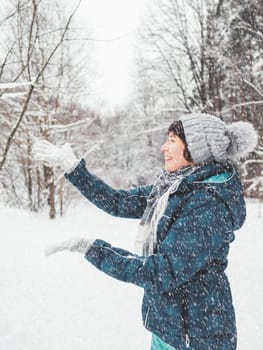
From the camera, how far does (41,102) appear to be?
46.2 ft

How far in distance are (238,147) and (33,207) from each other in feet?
49.3

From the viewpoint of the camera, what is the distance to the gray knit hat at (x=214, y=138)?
170cm

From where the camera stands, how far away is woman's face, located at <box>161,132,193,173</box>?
5.91 feet

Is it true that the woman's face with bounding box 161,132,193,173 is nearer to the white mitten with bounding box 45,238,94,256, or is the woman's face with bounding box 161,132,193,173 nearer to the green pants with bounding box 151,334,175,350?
the white mitten with bounding box 45,238,94,256

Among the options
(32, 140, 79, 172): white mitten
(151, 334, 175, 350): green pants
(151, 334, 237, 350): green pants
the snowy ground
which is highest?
(32, 140, 79, 172): white mitten

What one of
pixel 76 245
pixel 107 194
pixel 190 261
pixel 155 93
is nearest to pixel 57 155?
pixel 107 194

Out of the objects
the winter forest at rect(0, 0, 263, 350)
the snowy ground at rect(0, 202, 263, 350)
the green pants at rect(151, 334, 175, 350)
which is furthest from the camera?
the winter forest at rect(0, 0, 263, 350)

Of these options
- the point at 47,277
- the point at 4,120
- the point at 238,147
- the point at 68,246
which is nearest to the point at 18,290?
the point at 47,277

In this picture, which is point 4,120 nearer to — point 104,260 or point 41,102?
point 41,102

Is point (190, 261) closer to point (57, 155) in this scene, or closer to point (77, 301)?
point (57, 155)

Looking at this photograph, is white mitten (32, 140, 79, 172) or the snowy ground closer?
white mitten (32, 140, 79, 172)

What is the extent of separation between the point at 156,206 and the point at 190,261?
377 mm

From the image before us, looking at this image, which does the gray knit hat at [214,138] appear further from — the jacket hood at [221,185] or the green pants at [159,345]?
the green pants at [159,345]

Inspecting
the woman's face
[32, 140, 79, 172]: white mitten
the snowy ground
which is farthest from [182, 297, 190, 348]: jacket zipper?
the snowy ground
